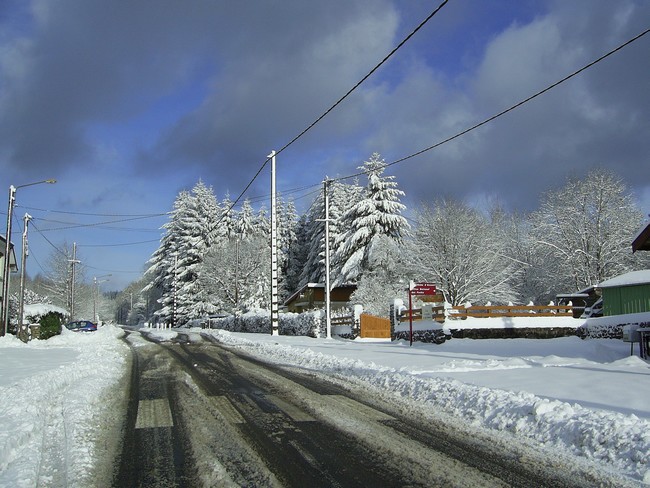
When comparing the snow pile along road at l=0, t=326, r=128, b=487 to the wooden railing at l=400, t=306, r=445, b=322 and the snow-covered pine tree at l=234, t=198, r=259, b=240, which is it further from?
the snow-covered pine tree at l=234, t=198, r=259, b=240

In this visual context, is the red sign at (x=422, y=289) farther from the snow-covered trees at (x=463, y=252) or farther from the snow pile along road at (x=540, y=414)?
the snow-covered trees at (x=463, y=252)

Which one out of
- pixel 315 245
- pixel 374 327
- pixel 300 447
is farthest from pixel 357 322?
pixel 315 245

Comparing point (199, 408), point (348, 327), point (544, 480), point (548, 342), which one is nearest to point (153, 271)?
point (348, 327)

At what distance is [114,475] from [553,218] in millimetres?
47397

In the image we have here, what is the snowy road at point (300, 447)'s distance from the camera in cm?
526

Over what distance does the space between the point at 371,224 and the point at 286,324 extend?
1413 cm

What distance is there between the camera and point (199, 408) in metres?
8.66

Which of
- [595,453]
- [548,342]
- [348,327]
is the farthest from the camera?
[348,327]

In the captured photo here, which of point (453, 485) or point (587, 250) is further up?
point (587, 250)

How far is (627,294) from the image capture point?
97.5 feet

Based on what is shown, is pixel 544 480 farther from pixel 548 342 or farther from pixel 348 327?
pixel 348 327

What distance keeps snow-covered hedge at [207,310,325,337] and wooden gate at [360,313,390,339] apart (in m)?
3.22

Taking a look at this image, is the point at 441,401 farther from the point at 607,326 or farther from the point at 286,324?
the point at 286,324

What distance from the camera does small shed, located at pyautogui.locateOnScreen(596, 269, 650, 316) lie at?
94.9ft
